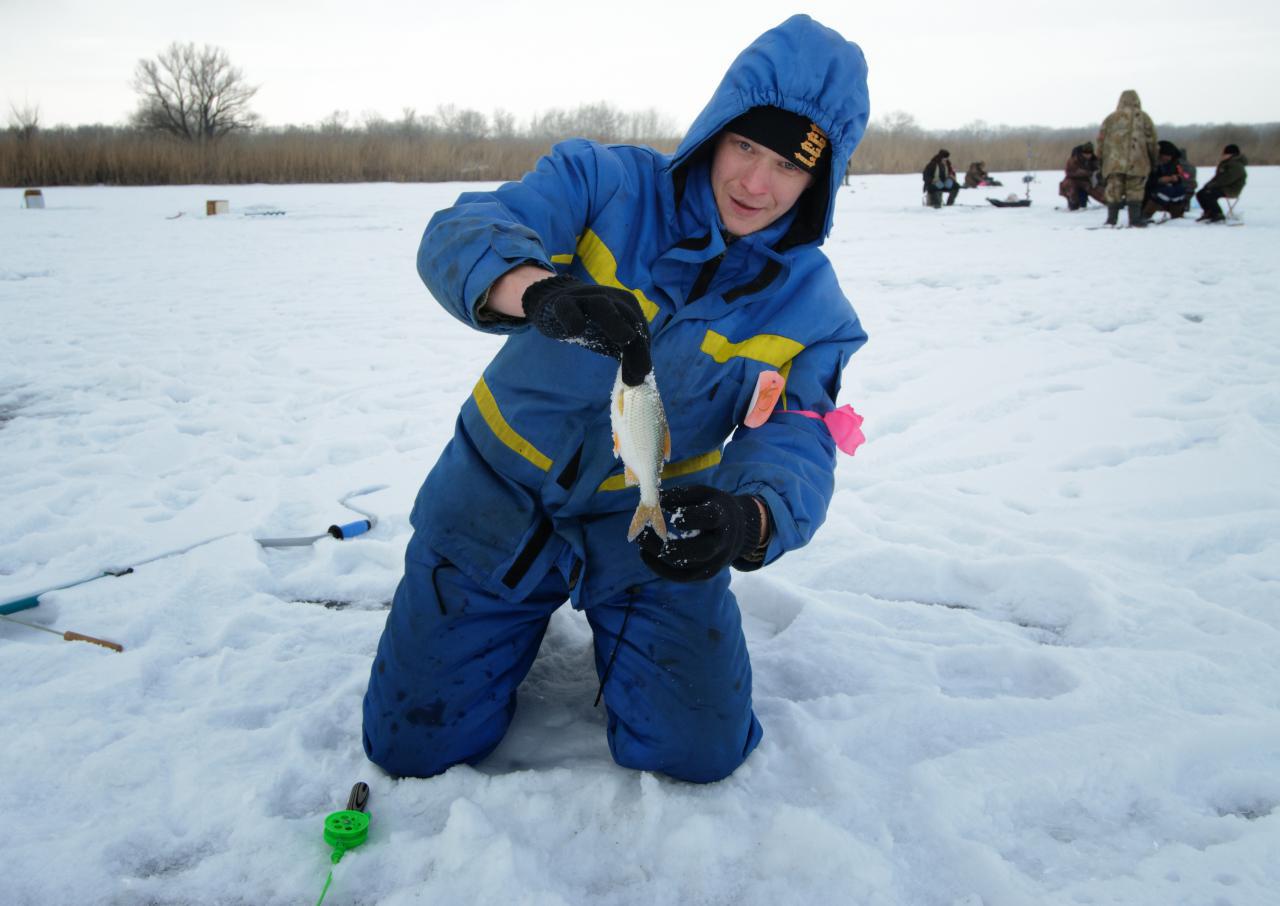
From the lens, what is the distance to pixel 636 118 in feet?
287

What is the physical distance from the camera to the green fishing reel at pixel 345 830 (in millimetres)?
2133

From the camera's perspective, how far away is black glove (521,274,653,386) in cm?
197

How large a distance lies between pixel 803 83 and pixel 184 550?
3.08 metres

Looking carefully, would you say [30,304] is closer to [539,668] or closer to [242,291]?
[242,291]

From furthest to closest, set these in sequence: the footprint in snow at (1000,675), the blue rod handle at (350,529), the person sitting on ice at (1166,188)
A: the person sitting on ice at (1166,188) → the blue rod handle at (350,529) → the footprint in snow at (1000,675)

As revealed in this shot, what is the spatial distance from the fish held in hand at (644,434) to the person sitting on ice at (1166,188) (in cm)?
1543

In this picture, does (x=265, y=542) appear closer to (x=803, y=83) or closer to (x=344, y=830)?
(x=344, y=830)

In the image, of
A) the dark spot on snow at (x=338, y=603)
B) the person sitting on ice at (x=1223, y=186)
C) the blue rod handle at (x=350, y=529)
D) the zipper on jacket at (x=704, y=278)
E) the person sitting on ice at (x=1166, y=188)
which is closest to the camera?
the zipper on jacket at (x=704, y=278)

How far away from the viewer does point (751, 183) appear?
8.18 feet

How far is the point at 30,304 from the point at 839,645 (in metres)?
8.50

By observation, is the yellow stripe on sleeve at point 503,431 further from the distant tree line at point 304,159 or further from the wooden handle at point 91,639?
the distant tree line at point 304,159

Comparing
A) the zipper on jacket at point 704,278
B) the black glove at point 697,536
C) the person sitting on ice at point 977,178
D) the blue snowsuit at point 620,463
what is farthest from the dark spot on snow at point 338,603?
the person sitting on ice at point 977,178

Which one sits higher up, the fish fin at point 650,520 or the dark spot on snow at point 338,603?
the fish fin at point 650,520

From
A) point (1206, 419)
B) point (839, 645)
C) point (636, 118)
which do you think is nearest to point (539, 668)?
point (839, 645)
